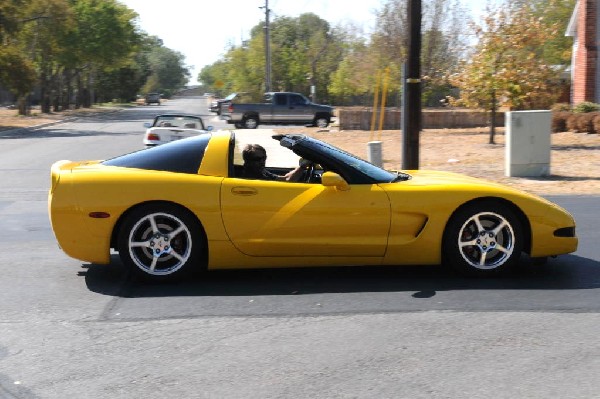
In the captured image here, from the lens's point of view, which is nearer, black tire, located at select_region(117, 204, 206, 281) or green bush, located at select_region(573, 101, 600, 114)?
black tire, located at select_region(117, 204, 206, 281)

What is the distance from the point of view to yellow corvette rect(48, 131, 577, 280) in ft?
22.2

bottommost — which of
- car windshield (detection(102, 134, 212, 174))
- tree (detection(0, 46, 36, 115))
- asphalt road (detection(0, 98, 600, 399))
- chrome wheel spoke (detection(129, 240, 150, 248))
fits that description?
asphalt road (detection(0, 98, 600, 399))

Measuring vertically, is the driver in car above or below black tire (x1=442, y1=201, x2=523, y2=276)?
above

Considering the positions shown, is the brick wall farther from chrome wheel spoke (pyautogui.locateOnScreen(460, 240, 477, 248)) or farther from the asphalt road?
chrome wheel spoke (pyautogui.locateOnScreen(460, 240, 477, 248))

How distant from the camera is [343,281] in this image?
22.7 ft

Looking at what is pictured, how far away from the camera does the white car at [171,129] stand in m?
20.3

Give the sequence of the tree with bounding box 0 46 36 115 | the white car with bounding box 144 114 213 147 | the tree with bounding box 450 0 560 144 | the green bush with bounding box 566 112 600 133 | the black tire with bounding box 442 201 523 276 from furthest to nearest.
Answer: the tree with bounding box 0 46 36 115 < the green bush with bounding box 566 112 600 133 < the tree with bounding box 450 0 560 144 < the white car with bounding box 144 114 213 147 < the black tire with bounding box 442 201 523 276

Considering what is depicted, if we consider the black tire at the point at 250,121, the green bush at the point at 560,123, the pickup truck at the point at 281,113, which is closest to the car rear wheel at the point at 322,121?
the pickup truck at the point at 281,113

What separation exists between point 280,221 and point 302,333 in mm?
1469

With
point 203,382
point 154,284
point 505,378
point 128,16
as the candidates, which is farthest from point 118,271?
point 128,16

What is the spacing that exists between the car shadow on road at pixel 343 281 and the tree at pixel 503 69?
52.5ft

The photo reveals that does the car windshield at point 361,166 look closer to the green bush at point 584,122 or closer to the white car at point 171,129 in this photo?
the white car at point 171,129

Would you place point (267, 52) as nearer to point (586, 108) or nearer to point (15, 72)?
point (15, 72)

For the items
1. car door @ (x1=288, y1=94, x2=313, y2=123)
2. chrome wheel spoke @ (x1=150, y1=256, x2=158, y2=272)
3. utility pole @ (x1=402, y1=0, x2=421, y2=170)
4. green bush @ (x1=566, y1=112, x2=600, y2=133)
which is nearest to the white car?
utility pole @ (x1=402, y1=0, x2=421, y2=170)
